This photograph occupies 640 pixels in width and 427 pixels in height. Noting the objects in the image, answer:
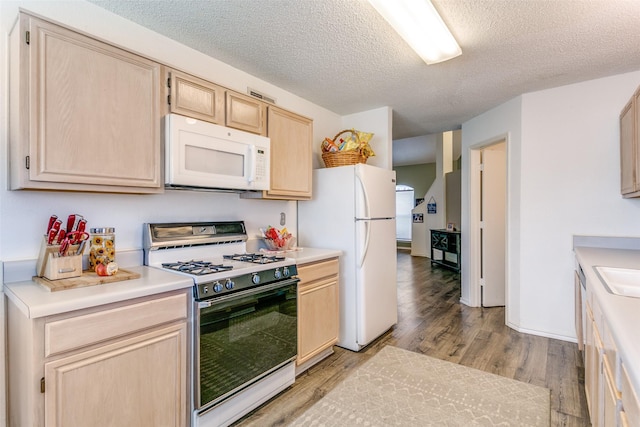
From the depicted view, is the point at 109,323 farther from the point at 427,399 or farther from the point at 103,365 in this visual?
the point at 427,399

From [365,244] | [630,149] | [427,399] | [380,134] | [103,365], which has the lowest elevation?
[427,399]

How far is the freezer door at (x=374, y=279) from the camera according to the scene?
281 cm

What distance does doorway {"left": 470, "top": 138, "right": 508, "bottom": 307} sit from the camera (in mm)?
4039

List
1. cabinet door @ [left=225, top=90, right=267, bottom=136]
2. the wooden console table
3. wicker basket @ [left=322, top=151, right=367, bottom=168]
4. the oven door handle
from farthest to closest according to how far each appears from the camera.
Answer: the wooden console table → wicker basket @ [left=322, top=151, right=367, bottom=168] → cabinet door @ [left=225, top=90, right=267, bottom=136] → the oven door handle

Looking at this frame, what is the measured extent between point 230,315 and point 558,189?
10.4 ft

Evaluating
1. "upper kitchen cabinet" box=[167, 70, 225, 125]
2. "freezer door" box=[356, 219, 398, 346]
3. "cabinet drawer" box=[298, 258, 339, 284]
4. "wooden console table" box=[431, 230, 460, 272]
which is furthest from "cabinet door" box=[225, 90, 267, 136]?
"wooden console table" box=[431, 230, 460, 272]

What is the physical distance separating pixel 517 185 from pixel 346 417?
2.79 metres

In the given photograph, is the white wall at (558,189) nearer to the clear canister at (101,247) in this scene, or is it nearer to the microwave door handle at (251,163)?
the microwave door handle at (251,163)

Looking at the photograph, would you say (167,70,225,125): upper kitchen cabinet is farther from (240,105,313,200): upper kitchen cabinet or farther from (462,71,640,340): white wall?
(462,71,640,340): white wall

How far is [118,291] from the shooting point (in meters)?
1.36

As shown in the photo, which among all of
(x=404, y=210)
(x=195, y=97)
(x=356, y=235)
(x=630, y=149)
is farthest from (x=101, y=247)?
(x=404, y=210)

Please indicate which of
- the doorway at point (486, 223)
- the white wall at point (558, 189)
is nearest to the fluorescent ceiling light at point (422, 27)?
the white wall at point (558, 189)

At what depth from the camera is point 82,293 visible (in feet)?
4.31

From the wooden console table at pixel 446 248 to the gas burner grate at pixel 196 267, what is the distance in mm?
5374
